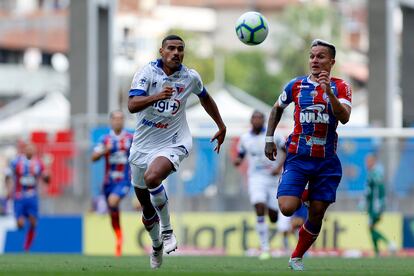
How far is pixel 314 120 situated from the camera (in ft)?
48.6

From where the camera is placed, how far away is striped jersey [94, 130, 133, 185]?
23031 mm

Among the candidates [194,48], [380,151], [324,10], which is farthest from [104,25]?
[324,10]

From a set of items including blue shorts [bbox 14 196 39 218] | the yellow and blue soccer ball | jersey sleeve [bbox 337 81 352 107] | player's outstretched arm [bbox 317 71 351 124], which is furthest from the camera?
blue shorts [bbox 14 196 39 218]

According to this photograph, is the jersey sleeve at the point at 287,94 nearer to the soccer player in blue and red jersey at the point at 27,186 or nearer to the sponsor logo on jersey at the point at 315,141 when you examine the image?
the sponsor logo on jersey at the point at 315,141

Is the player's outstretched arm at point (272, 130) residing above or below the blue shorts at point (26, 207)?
above

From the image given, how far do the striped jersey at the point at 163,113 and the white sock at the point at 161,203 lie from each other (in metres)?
0.55

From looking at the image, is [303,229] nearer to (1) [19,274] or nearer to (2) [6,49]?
(1) [19,274]

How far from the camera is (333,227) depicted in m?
29.4

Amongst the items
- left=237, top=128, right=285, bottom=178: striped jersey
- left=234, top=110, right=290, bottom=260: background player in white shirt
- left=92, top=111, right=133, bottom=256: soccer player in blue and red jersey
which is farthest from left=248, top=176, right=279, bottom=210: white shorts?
left=92, top=111, right=133, bottom=256: soccer player in blue and red jersey

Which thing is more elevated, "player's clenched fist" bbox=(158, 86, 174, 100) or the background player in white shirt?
"player's clenched fist" bbox=(158, 86, 174, 100)

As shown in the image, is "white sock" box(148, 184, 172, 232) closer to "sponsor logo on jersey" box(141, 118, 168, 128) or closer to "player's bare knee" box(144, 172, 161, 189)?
"player's bare knee" box(144, 172, 161, 189)

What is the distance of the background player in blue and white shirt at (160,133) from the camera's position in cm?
1477

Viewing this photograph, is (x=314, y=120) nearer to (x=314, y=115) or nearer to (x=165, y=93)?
(x=314, y=115)

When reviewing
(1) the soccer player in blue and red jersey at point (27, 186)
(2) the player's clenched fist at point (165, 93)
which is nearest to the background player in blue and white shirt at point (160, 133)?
(2) the player's clenched fist at point (165, 93)
